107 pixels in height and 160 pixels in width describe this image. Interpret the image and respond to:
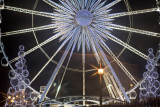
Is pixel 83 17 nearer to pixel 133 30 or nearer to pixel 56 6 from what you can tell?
pixel 56 6

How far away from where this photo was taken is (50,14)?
19.1 m

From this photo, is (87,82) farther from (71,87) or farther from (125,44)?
(125,44)

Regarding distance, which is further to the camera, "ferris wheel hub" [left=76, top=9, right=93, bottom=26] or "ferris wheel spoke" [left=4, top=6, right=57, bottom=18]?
"ferris wheel hub" [left=76, top=9, right=93, bottom=26]

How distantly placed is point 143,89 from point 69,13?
9.60 metres

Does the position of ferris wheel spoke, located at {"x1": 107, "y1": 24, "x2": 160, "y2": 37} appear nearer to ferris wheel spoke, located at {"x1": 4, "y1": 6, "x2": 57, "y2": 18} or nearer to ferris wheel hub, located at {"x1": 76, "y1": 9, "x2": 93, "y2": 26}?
ferris wheel hub, located at {"x1": 76, "y1": 9, "x2": 93, "y2": 26}

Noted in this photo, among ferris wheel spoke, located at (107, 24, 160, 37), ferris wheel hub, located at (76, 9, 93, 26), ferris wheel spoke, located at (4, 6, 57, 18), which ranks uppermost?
ferris wheel spoke, located at (4, 6, 57, 18)

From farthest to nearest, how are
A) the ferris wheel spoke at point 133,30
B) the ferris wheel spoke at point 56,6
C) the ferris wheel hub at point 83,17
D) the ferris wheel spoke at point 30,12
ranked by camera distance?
the ferris wheel spoke at point 133,30
the ferris wheel hub at point 83,17
the ferris wheel spoke at point 30,12
the ferris wheel spoke at point 56,6

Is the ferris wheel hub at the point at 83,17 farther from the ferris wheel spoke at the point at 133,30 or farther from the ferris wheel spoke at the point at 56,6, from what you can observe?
the ferris wheel spoke at the point at 133,30

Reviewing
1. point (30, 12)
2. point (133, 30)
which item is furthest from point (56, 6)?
point (133, 30)

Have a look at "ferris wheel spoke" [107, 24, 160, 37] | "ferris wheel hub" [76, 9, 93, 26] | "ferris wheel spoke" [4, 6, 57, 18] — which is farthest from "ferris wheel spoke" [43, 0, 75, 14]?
"ferris wheel spoke" [107, 24, 160, 37]

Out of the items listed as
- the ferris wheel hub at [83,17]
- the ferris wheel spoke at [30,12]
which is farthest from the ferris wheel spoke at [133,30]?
the ferris wheel spoke at [30,12]

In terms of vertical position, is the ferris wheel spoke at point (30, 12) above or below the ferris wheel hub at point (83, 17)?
above

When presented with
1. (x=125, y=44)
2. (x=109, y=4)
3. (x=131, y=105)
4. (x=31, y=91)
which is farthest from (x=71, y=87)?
(x=131, y=105)

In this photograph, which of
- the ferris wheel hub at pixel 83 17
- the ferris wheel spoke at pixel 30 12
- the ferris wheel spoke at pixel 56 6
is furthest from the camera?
the ferris wheel hub at pixel 83 17
